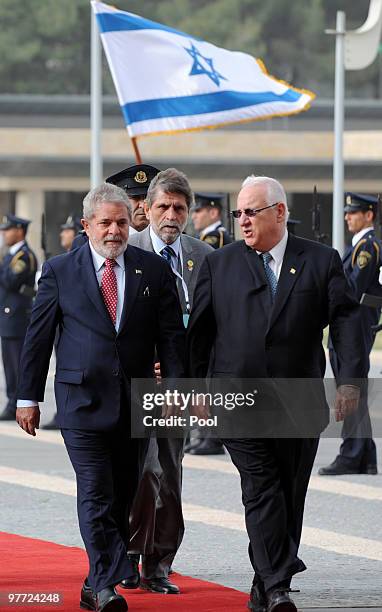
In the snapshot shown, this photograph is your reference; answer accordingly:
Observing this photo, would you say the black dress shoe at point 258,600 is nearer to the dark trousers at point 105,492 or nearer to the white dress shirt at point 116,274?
the dark trousers at point 105,492

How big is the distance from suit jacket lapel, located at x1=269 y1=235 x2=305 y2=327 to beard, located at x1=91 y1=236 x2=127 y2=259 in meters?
0.67

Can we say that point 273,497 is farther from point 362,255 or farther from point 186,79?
point 186,79

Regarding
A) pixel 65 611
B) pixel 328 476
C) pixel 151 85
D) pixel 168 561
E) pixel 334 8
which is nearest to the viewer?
pixel 65 611

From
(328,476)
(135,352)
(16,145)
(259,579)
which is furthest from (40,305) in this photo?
(16,145)

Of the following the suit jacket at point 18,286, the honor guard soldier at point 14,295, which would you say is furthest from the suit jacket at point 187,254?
the suit jacket at point 18,286

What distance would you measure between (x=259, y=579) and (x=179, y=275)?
5.39ft

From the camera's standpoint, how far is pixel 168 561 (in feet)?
23.6

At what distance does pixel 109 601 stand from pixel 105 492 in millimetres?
478

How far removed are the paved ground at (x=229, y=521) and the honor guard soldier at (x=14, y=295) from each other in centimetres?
264

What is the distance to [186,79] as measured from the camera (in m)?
16.5

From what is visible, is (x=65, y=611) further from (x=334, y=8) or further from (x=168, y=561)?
(x=334, y=8)

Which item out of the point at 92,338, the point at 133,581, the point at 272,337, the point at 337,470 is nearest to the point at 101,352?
the point at 92,338

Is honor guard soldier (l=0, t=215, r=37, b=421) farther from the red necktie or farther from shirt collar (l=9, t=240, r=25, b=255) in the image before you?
the red necktie

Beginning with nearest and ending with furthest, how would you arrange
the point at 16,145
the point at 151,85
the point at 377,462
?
the point at 377,462 → the point at 151,85 → the point at 16,145
